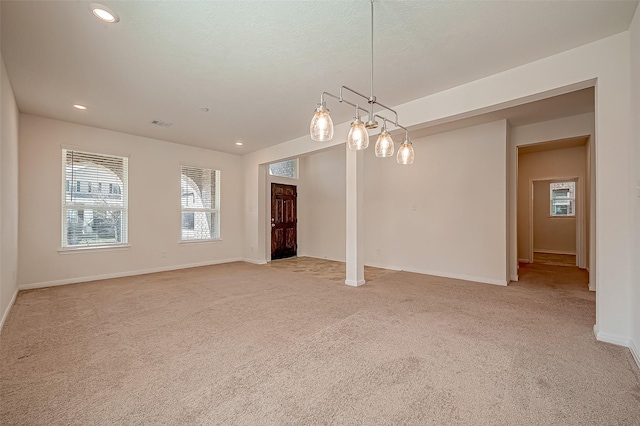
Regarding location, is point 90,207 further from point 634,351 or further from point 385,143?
point 634,351

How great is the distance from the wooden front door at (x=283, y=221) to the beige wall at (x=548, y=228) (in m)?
7.11

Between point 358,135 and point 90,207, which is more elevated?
point 358,135

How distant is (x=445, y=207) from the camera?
17.9 ft

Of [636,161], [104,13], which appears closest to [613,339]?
[636,161]

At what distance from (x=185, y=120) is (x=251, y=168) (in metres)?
2.49

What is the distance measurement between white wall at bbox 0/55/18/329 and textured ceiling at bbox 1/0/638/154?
27cm

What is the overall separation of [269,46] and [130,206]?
4469 millimetres

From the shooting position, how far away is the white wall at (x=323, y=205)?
7.46 meters

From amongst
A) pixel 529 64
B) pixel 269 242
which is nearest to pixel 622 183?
pixel 529 64

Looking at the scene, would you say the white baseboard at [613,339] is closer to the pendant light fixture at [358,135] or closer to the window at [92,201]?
the pendant light fixture at [358,135]

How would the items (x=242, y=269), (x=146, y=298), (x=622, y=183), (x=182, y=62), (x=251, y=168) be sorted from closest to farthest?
(x=622, y=183) < (x=182, y=62) < (x=146, y=298) < (x=242, y=269) < (x=251, y=168)

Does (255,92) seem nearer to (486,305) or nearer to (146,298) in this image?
(146,298)

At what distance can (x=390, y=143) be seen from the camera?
103 inches

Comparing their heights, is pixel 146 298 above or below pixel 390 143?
below
